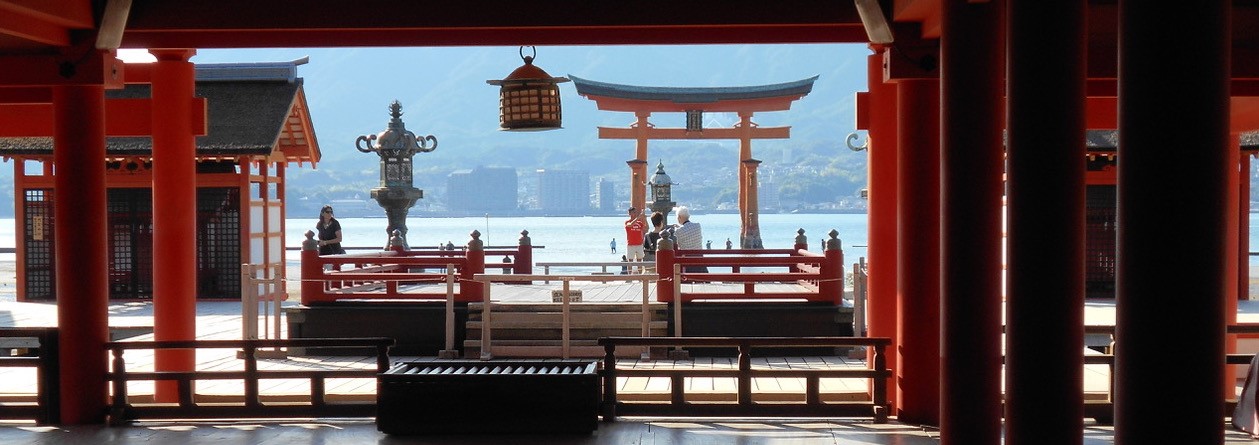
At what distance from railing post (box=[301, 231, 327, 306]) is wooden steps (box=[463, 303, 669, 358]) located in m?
1.54

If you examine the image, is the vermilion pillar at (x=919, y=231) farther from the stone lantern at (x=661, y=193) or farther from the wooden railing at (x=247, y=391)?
the stone lantern at (x=661, y=193)

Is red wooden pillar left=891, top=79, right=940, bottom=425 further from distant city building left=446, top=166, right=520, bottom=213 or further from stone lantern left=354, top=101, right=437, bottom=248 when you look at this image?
distant city building left=446, top=166, right=520, bottom=213

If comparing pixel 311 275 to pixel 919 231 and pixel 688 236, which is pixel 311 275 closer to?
pixel 688 236

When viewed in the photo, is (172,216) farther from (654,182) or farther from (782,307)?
(654,182)

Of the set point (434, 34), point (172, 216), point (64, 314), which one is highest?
point (434, 34)

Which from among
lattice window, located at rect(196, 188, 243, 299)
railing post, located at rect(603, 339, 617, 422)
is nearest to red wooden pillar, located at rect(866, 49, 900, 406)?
railing post, located at rect(603, 339, 617, 422)

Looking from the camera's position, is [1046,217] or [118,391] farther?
[118,391]

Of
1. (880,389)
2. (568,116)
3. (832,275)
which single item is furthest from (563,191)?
(880,389)

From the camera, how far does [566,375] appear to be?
6.61 m

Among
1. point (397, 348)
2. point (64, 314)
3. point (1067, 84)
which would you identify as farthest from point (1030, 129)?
point (397, 348)

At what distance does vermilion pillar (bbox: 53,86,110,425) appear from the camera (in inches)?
275

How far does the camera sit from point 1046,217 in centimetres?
439

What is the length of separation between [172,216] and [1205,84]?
7190mm

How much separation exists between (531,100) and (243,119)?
984cm
